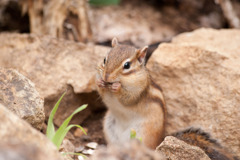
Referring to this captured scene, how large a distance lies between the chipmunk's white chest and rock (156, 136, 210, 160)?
888 mm

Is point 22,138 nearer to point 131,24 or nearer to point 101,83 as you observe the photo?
point 101,83

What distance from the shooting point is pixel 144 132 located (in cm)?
393

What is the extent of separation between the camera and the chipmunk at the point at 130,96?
3.60 metres

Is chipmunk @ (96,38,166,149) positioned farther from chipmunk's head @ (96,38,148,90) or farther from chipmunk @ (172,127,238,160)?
chipmunk @ (172,127,238,160)

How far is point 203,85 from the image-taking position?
14.5ft

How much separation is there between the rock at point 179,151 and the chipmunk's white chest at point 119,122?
89 cm

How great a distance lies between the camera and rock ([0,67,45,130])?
3.18 metres

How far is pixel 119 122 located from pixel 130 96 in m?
0.52

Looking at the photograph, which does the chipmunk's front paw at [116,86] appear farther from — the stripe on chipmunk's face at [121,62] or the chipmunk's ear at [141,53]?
the chipmunk's ear at [141,53]

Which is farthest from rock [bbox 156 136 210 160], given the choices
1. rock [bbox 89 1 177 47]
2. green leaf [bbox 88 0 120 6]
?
green leaf [bbox 88 0 120 6]

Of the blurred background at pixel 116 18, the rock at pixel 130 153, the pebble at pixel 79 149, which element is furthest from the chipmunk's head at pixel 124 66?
the blurred background at pixel 116 18

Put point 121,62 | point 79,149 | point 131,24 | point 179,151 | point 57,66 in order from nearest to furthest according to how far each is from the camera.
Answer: point 179,151
point 121,62
point 79,149
point 57,66
point 131,24

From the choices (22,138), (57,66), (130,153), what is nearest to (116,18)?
(57,66)

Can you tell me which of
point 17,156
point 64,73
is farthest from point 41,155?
point 64,73
